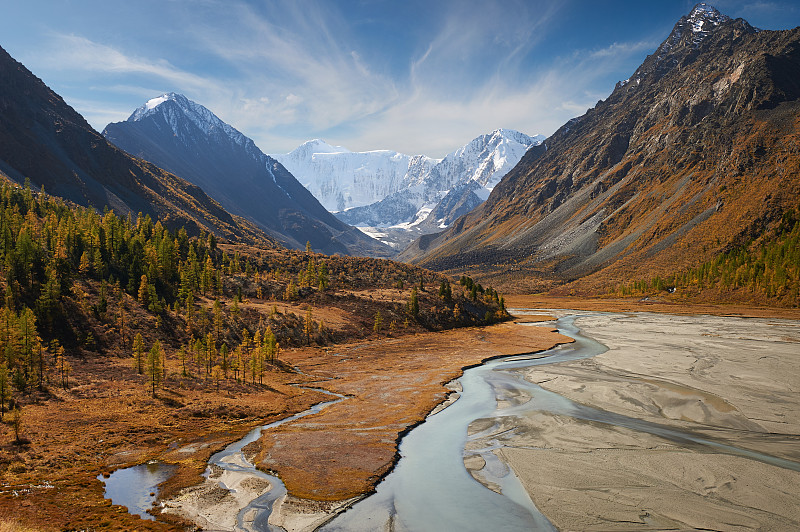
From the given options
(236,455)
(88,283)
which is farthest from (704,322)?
(88,283)

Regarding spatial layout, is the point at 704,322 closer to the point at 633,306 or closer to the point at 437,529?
the point at 633,306

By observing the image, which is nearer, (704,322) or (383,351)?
(383,351)

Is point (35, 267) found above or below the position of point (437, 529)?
above

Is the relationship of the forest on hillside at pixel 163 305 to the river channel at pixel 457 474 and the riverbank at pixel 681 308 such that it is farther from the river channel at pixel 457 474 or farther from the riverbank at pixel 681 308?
the riverbank at pixel 681 308

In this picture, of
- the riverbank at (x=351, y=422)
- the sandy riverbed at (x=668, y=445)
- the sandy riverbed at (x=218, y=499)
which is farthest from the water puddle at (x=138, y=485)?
the sandy riverbed at (x=668, y=445)

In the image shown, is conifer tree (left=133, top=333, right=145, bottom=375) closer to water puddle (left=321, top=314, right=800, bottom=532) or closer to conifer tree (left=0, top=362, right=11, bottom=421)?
conifer tree (left=0, top=362, right=11, bottom=421)

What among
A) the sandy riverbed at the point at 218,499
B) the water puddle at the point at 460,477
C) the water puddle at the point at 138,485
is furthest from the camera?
the water puddle at the point at 138,485

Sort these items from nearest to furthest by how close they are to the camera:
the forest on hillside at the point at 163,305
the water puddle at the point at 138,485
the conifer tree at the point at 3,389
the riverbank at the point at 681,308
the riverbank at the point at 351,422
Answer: the water puddle at the point at 138,485
the riverbank at the point at 351,422
the conifer tree at the point at 3,389
the forest on hillside at the point at 163,305
the riverbank at the point at 681,308

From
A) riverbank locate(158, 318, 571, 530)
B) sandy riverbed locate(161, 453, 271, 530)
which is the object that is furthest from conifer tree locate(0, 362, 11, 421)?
riverbank locate(158, 318, 571, 530)
